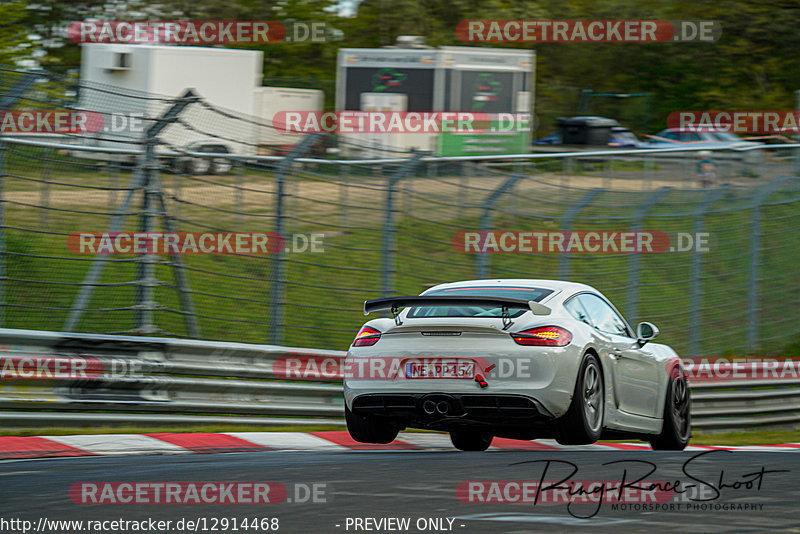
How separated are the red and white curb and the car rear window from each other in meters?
1.06

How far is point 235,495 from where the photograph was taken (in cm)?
621

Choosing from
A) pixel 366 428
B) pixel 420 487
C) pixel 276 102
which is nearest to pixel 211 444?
pixel 366 428

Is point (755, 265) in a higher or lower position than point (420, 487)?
higher

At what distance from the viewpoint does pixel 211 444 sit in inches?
372

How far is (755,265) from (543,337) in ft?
29.9

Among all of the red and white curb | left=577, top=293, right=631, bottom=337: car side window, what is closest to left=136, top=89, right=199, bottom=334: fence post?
the red and white curb

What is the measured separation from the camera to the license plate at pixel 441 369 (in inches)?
328

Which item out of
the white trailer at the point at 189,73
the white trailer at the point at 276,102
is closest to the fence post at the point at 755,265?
the white trailer at the point at 189,73

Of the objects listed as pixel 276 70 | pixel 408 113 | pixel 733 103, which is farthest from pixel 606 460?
pixel 276 70

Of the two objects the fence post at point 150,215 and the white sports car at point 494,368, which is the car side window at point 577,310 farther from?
the fence post at point 150,215

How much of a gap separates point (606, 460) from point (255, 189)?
5.26 meters

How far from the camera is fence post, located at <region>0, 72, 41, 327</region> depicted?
1008 cm

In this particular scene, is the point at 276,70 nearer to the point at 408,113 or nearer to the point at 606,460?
the point at 408,113

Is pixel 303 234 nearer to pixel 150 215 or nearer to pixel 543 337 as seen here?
pixel 150 215
